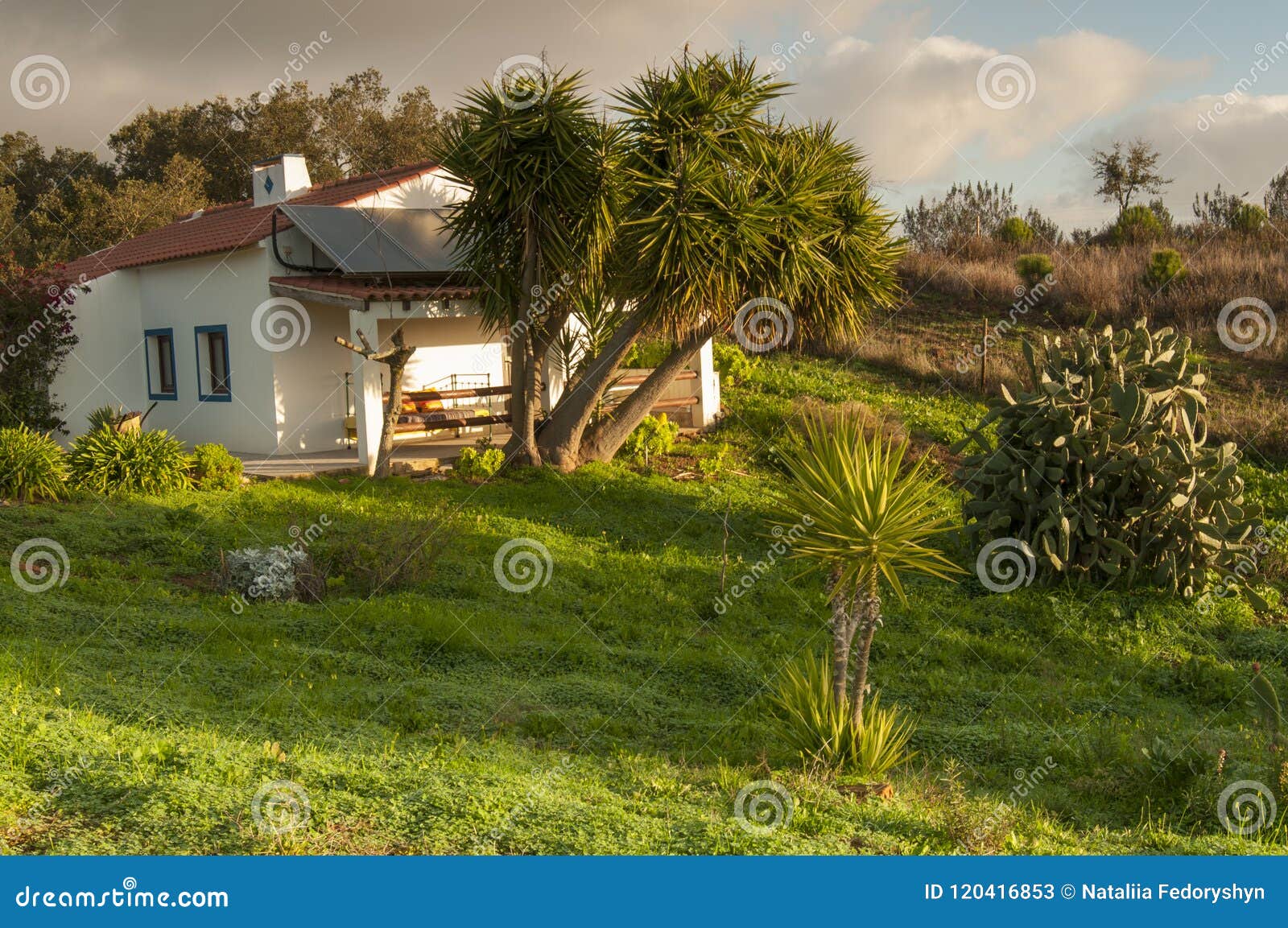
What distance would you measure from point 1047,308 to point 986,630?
15.5m

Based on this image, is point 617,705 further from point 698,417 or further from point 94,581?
point 698,417

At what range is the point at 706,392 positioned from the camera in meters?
20.3

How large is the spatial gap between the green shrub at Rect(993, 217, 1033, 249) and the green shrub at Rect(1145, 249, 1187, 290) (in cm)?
511

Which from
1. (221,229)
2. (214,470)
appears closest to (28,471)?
(214,470)

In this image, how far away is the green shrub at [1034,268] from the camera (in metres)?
25.0

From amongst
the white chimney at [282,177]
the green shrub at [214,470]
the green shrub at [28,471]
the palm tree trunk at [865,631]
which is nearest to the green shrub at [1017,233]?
the white chimney at [282,177]

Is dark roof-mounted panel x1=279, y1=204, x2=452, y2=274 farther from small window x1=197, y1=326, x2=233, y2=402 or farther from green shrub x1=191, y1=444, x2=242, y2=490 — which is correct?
green shrub x1=191, y1=444, x2=242, y2=490

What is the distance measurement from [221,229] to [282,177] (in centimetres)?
195

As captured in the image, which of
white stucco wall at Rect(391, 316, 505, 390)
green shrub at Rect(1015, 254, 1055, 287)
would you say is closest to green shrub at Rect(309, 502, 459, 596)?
white stucco wall at Rect(391, 316, 505, 390)

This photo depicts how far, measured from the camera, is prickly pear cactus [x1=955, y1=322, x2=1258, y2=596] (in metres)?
12.3

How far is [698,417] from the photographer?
20312mm

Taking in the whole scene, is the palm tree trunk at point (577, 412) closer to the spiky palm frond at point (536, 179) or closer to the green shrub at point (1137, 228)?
the spiky palm frond at point (536, 179)

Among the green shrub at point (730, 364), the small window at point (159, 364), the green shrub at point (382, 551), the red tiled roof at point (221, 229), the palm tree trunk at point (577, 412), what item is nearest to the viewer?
the green shrub at point (382, 551)

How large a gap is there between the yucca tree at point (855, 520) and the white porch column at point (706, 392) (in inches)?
507
